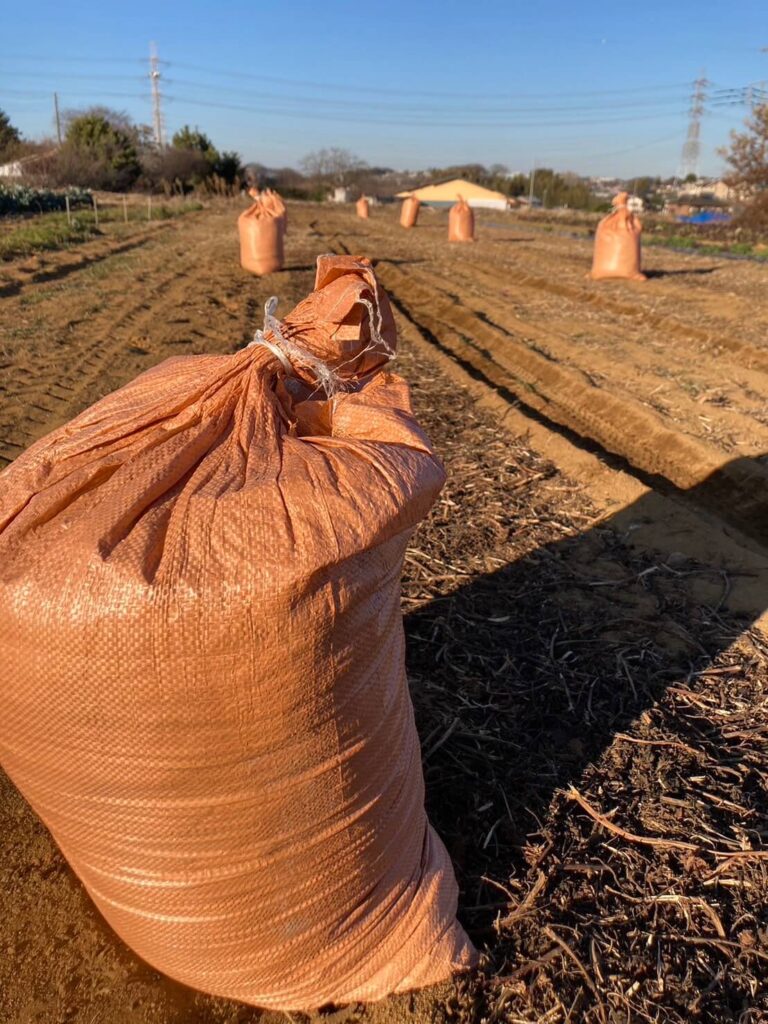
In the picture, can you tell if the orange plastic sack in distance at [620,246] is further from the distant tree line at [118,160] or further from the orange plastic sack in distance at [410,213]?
the distant tree line at [118,160]

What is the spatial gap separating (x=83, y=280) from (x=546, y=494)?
1048 cm

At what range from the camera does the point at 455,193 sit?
65.9 metres

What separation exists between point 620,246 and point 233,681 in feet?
44.6

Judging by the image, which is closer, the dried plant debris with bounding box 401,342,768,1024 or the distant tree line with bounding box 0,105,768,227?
the dried plant debris with bounding box 401,342,768,1024

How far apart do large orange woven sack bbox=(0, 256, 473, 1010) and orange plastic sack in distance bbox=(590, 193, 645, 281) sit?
509 inches

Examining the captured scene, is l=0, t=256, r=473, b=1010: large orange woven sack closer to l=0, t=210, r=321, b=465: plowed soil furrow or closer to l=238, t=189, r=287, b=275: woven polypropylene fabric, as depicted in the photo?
l=0, t=210, r=321, b=465: plowed soil furrow

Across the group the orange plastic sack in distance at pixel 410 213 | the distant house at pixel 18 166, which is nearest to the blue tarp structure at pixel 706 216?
the orange plastic sack in distance at pixel 410 213

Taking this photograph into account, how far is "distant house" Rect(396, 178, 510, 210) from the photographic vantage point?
64.1 metres

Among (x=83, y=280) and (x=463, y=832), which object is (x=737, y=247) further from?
(x=463, y=832)

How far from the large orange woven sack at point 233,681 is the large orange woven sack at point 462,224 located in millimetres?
22062

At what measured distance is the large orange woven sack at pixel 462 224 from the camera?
22016 mm

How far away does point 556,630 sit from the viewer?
9.41 feet

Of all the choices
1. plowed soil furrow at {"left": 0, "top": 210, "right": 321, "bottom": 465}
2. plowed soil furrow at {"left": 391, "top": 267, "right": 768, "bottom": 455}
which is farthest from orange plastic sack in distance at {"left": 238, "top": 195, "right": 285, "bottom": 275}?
plowed soil furrow at {"left": 391, "top": 267, "right": 768, "bottom": 455}

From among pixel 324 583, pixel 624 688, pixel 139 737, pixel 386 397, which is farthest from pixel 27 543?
pixel 624 688
